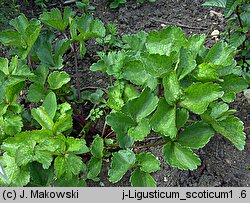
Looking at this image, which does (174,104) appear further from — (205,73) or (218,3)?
(218,3)

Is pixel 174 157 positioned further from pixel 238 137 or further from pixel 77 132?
pixel 77 132

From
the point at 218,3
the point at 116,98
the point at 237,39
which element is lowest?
the point at 116,98

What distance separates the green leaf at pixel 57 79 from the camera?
1875 millimetres

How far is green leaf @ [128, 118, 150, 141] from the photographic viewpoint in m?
1.63

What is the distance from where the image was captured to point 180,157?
1628mm

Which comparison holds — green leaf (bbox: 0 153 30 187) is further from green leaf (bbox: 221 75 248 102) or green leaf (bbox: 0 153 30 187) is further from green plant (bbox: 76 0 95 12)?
green plant (bbox: 76 0 95 12)

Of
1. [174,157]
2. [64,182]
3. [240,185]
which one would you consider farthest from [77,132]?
[240,185]

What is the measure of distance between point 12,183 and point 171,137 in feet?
2.02

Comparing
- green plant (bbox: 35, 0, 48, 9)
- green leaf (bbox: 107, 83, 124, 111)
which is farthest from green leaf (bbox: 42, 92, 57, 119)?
green plant (bbox: 35, 0, 48, 9)

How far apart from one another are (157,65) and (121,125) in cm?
27

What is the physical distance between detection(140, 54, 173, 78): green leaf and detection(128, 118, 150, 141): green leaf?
0.58 feet

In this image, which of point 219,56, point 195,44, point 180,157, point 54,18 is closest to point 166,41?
point 195,44

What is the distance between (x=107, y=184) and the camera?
1.98 m
